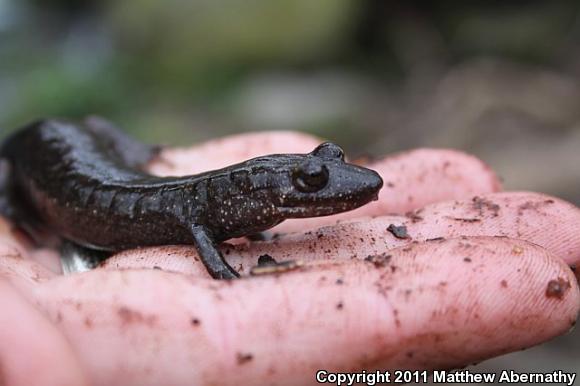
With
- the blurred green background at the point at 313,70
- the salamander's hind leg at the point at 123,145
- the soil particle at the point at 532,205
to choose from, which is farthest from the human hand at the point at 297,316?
the blurred green background at the point at 313,70

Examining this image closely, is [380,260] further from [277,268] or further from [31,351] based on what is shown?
[31,351]

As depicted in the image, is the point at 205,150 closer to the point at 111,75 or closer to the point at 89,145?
the point at 89,145

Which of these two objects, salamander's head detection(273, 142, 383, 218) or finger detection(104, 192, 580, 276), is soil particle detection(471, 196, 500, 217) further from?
salamander's head detection(273, 142, 383, 218)

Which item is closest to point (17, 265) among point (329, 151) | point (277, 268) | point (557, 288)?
point (277, 268)

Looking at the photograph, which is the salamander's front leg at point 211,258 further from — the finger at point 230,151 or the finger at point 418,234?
the finger at point 230,151

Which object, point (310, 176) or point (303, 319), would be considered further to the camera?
point (310, 176)
